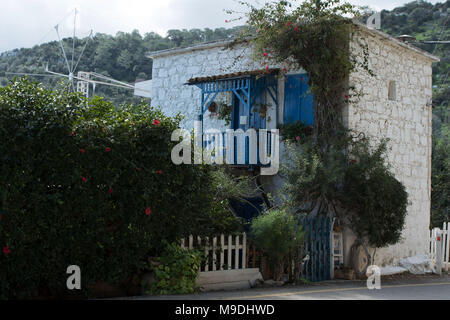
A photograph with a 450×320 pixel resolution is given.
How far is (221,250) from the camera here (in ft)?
31.3

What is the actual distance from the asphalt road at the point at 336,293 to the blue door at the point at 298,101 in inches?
174

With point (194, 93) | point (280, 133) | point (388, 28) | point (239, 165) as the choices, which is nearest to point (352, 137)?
point (280, 133)

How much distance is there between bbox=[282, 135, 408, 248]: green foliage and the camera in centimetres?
1170

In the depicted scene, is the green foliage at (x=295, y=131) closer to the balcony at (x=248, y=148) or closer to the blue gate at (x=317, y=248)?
the balcony at (x=248, y=148)

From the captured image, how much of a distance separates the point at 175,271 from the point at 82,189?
6.54 ft

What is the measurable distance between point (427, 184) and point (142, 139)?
35.2 feet

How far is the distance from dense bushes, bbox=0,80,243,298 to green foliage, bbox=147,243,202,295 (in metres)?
0.29

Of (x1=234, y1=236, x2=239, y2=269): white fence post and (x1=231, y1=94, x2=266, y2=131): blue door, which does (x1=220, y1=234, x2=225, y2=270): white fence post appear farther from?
(x1=231, y1=94, x2=266, y2=131): blue door

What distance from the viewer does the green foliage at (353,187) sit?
11703 millimetres

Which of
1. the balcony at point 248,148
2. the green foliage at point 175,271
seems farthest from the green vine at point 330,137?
the green foliage at point 175,271

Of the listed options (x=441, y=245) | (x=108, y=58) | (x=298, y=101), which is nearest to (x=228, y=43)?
(x=298, y=101)

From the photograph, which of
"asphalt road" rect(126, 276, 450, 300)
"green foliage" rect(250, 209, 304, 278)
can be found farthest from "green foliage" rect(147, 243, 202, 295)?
"green foliage" rect(250, 209, 304, 278)

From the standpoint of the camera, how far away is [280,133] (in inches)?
543
